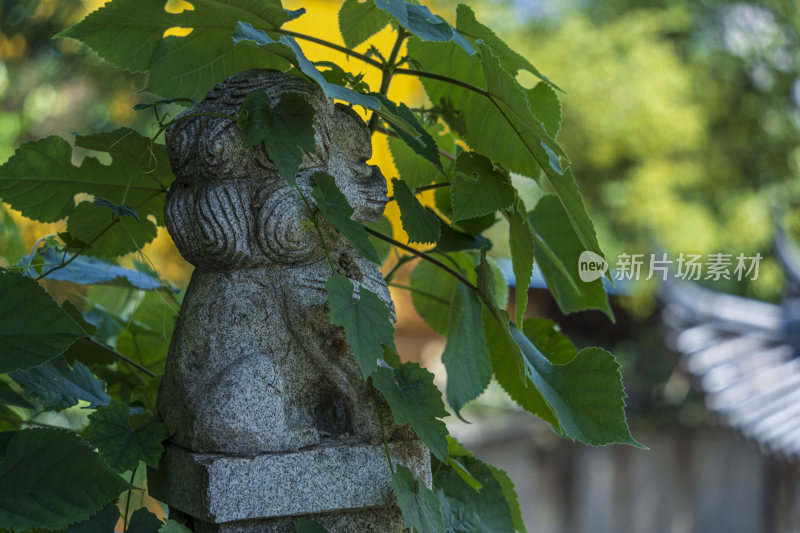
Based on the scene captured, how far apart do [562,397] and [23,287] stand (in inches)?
13.6

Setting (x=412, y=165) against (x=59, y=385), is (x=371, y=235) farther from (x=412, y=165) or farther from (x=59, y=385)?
(x=59, y=385)

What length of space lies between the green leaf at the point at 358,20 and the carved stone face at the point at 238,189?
0.08 metres

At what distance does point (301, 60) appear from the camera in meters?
0.48

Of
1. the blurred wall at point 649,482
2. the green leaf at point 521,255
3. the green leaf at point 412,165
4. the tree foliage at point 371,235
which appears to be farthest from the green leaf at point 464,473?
the blurred wall at point 649,482

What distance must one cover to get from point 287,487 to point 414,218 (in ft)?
0.63

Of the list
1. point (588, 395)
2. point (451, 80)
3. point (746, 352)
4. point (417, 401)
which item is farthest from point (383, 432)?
point (746, 352)

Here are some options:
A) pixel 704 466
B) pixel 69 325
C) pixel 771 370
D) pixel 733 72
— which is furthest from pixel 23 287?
pixel 733 72

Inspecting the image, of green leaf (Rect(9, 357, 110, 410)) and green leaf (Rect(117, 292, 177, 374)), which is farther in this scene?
green leaf (Rect(117, 292, 177, 374))

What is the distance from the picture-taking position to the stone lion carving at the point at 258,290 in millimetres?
554

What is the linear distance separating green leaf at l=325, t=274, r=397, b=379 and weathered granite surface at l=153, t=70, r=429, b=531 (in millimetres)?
54

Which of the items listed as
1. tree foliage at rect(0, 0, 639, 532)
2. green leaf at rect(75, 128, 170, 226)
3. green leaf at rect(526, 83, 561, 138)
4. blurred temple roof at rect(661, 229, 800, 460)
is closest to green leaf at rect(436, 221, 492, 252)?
tree foliage at rect(0, 0, 639, 532)

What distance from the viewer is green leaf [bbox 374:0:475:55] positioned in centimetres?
50

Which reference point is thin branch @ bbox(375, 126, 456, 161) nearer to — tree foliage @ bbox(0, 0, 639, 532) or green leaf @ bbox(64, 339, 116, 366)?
tree foliage @ bbox(0, 0, 639, 532)

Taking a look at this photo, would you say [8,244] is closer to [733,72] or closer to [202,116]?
[202,116]
